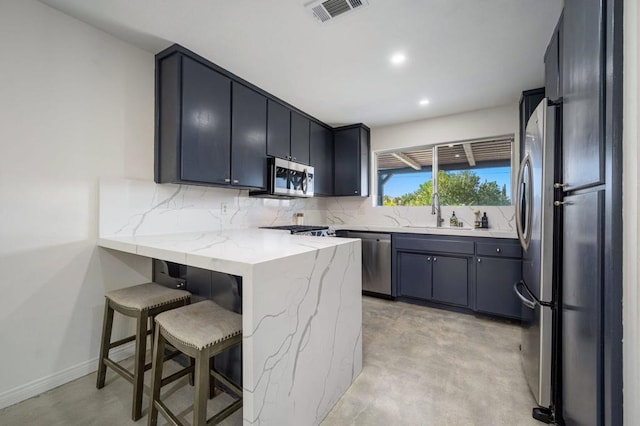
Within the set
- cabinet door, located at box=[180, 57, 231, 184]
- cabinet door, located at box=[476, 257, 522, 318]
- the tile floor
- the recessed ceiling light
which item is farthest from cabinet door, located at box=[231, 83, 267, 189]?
cabinet door, located at box=[476, 257, 522, 318]

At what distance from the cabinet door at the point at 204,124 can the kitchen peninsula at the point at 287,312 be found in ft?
1.65

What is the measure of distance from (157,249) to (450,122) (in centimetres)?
349

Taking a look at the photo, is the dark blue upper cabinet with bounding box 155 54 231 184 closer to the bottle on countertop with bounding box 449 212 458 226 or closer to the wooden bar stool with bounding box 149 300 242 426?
the wooden bar stool with bounding box 149 300 242 426

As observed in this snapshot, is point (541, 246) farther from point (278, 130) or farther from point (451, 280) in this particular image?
point (278, 130)

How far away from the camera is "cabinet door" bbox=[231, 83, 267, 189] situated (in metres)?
2.48

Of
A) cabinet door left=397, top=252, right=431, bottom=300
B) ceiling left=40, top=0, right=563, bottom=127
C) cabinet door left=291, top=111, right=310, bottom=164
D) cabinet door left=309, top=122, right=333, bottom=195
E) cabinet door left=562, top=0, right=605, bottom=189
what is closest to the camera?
cabinet door left=562, top=0, right=605, bottom=189

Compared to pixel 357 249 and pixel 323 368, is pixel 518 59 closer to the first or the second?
pixel 357 249

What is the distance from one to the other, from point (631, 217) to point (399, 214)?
3046mm

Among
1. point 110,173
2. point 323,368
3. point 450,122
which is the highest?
point 450,122

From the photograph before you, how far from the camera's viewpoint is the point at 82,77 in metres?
1.81

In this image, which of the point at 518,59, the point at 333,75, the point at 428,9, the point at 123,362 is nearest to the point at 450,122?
the point at 518,59

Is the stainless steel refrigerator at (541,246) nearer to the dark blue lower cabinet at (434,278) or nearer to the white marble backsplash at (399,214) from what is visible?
the dark blue lower cabinet at (434,278)

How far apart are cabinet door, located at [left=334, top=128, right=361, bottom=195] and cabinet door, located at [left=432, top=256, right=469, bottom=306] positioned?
1437 mm

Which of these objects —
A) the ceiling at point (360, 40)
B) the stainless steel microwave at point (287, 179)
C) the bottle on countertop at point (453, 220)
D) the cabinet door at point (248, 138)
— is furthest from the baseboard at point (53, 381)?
the bottle on countertop at point (453, 220)
